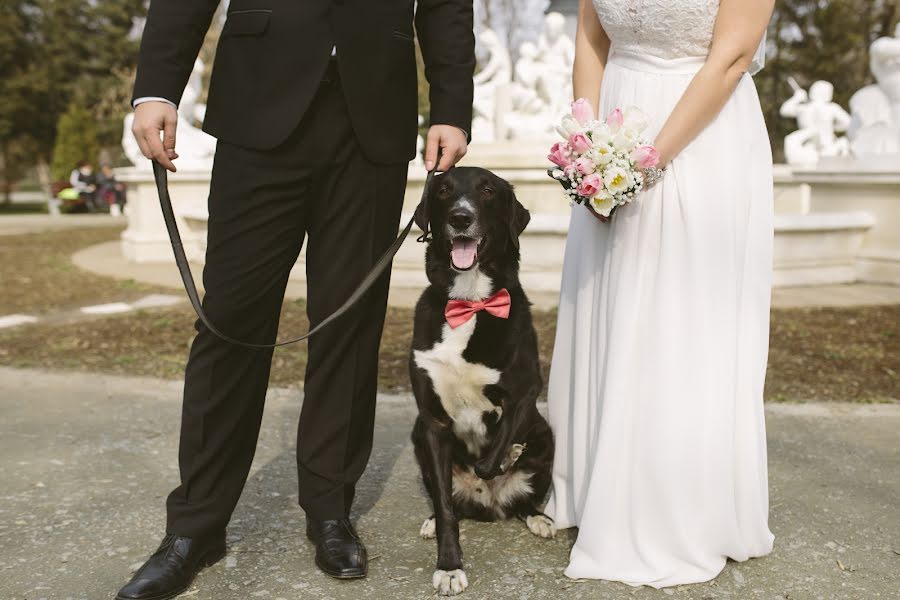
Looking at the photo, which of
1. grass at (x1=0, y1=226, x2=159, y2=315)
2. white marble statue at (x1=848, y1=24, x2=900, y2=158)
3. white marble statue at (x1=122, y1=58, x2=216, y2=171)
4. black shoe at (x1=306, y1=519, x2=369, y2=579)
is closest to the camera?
black shoe at (x1=306, y1=519, x2=369, y2=579)

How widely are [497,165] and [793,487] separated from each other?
7.70 metres

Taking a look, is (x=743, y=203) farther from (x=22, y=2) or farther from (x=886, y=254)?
(x=22, y=2)

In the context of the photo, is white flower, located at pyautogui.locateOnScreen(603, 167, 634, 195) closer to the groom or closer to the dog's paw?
the groom

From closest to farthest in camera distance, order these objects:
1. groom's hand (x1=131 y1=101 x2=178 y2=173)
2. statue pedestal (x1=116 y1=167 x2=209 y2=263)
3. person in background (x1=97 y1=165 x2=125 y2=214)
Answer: groom's hand (x1=131 y1=101 x2=178 y2=173)
statue pedestal (x1=116 y1=167 x2=209 y2=263)
person in background (x1=97 y1=165 x2=125 y2=214)

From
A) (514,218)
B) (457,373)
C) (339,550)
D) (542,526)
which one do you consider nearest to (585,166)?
(514,218)

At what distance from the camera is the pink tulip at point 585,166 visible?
2676mm

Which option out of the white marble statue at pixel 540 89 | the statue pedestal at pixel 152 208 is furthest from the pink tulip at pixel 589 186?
the white marble statue at pixel 540 89

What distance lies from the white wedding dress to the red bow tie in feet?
1.25

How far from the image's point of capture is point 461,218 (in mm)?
2807

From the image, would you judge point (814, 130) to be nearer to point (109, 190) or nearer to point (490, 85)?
point (490, 85)

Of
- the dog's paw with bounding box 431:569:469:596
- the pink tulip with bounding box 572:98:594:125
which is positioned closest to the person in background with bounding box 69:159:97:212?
the pink tulip with bounding box 572:98:594:125

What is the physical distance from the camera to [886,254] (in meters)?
9.34

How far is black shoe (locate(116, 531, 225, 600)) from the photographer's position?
2.59 m

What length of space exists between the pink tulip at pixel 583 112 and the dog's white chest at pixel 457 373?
0.73 metres
